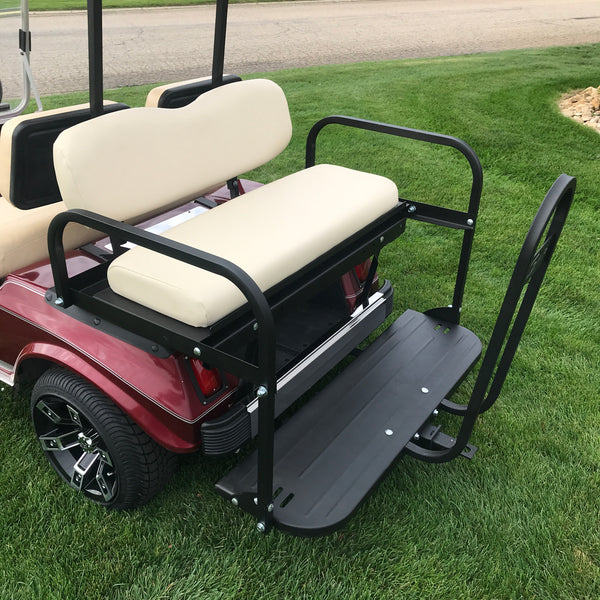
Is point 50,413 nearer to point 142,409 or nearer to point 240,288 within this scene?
point 142,409

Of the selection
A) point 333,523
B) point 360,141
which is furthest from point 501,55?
point 333,523

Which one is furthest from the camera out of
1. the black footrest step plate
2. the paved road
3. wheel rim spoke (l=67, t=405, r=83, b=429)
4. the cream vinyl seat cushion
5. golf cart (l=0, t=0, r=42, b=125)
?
the paved road

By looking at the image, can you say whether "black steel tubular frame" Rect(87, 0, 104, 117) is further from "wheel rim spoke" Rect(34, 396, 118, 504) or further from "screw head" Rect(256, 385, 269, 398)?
"screw head" Rect(256, 385, 269, 398)

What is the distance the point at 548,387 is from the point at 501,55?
721 centimetres

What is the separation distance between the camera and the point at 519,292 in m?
1.78

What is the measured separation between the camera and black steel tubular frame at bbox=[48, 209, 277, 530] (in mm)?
1635

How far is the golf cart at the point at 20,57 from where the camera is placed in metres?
3.14

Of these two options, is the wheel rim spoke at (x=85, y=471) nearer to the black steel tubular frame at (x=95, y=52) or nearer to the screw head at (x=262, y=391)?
the screw head at (x=262, y=391)

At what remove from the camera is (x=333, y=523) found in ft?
6.37

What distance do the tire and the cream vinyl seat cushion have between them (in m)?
0.44

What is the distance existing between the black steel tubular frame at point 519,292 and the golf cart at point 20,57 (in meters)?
→ 2.65

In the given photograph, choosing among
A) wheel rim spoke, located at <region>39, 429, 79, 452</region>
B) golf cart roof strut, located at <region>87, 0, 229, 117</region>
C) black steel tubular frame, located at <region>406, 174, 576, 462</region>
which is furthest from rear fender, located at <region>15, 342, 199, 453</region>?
golf cart roof strut, located at <region>87, 0, 229, 117</region>

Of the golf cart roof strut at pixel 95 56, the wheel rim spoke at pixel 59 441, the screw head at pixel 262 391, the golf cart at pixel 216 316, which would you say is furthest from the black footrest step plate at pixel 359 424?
the golf cart roof strut at pixel 95 56

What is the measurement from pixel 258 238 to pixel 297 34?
10.6 meters
